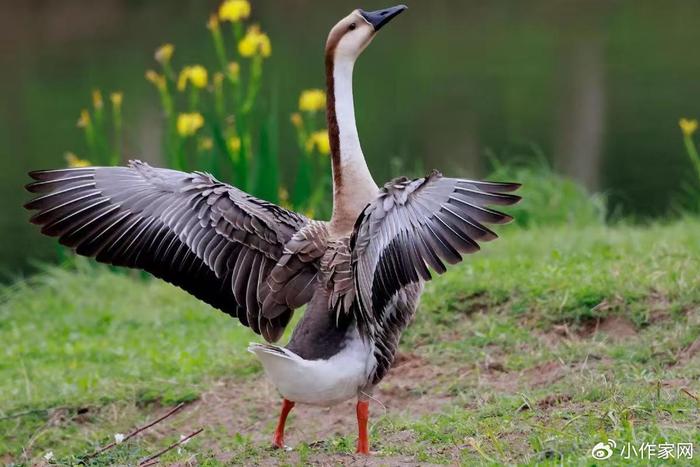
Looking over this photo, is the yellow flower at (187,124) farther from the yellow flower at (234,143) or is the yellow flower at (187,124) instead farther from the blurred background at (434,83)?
the blurred background at (434,83)

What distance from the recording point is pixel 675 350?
5.18 m

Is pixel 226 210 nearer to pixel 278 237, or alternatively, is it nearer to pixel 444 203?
pixel 278 237

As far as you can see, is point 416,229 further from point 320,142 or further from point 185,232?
point 320,142

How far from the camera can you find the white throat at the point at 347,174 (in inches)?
188

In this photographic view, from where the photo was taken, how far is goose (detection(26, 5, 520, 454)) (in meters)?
4.36

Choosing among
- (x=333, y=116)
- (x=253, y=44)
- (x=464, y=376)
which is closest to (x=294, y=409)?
(x=464, y=376)

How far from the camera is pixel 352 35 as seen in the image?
4980mm

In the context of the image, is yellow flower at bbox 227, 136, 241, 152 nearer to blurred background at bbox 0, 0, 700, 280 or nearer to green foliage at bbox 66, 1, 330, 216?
green foliage at bbox 66, 1, 330, 216

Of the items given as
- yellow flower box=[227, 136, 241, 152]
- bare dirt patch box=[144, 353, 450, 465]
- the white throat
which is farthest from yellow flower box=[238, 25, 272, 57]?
the white throat

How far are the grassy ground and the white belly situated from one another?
10.7 inches

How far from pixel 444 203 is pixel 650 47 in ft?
44.8

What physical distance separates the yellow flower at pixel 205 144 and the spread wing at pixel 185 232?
178 inches

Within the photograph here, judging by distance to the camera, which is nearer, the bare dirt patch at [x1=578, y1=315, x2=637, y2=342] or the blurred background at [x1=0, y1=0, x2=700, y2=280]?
the bare dirt patch at [x1=578, y1=315, x2=637, y2=342]

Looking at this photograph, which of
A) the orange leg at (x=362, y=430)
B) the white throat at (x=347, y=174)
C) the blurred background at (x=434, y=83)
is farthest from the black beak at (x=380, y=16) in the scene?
the blurred background at (x=434, y=83)
